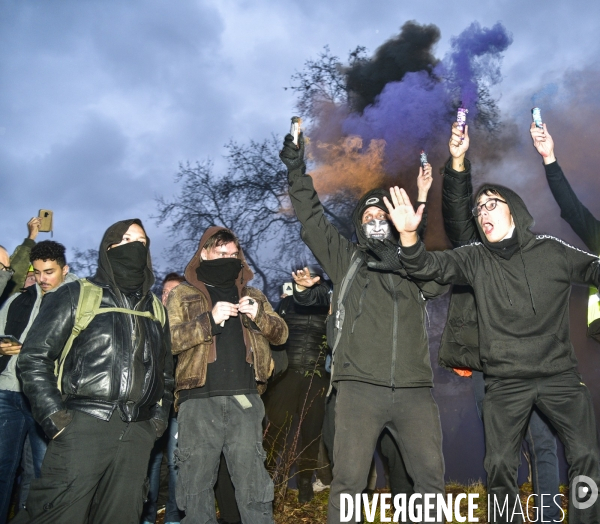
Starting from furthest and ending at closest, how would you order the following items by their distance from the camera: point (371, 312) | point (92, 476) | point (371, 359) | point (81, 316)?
point (371, 312) < point (371, 359) < point (81, 316) < point (92, 476)

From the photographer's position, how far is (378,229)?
4344mm

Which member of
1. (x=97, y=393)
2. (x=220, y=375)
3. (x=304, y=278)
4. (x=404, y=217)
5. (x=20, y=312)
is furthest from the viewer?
(x=20, y=312)

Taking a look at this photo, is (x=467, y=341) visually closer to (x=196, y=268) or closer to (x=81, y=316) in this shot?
(x=196, y=268)

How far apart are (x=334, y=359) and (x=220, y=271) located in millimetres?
1236

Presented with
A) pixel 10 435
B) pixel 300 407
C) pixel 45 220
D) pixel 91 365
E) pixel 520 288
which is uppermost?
pixel 45 220

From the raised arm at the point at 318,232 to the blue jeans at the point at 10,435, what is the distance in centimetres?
289

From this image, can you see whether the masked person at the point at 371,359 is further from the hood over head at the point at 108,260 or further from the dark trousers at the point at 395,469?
the hood over head at the point at 108,260

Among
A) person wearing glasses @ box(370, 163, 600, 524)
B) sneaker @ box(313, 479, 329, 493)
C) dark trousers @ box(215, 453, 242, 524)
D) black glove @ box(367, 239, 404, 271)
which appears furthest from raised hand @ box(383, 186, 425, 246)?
sneaker @ box(313, 479, 329, 493)

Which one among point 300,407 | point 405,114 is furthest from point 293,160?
point 405,114

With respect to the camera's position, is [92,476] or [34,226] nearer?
[92,476]

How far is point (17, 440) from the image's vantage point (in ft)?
16.4

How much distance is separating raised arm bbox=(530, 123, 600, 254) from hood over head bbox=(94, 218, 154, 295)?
10.3ft

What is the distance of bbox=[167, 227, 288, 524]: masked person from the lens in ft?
13.5

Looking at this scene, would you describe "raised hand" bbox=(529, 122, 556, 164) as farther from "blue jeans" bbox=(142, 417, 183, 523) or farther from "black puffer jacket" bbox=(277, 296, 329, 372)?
"blue jeans" bbox=(142, 417, 183, 523)
